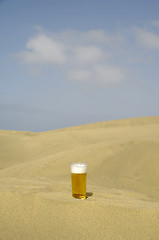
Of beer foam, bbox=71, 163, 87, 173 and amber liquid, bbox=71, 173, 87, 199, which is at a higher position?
beer foam, bbox=71, 163, 87, 173

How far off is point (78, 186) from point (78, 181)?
0.05 m

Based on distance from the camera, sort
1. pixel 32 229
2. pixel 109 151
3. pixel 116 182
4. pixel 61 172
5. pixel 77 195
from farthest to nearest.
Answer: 1. pixel 109 151
2. pixel 61 172
3. pixel 116 182
4. pixel 77 195
5. pixel 32 229

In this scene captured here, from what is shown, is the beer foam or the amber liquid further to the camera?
the beer foam

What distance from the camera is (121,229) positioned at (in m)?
1.51

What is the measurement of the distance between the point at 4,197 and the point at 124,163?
13.6 ft

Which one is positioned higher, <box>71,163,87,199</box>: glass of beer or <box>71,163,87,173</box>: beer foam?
<box>71,163,87,173</box>: beer foam

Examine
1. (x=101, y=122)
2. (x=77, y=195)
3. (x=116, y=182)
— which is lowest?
(x=116, y=182)

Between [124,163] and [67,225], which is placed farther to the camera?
[124,163]

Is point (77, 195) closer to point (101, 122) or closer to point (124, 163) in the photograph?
point (124, 163)

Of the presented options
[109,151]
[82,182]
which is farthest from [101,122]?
[82,182]

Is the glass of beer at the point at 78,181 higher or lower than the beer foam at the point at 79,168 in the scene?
lower

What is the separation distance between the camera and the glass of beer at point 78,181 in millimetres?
2039

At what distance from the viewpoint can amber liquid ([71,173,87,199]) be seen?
203cm

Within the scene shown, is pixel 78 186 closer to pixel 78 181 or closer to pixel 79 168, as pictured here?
pixel 78 181
